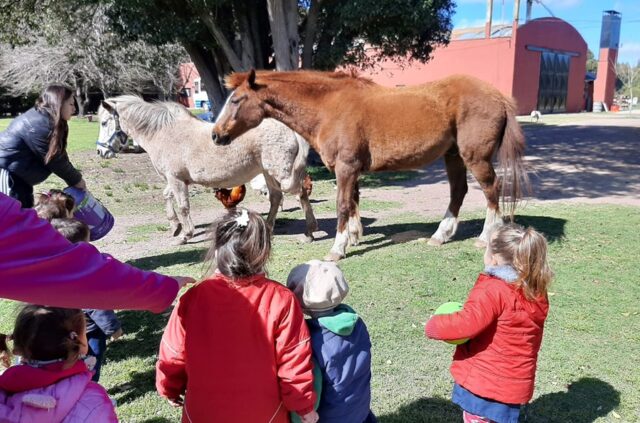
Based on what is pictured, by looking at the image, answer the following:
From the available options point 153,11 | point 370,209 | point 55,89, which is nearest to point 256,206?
point 370,209

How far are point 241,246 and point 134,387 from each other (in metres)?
2.12

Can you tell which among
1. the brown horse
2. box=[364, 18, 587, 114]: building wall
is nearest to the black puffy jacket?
the brown horse

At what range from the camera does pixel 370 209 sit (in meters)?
9.59

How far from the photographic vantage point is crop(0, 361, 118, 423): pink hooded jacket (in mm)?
1725

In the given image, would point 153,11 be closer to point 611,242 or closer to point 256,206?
point 256,206

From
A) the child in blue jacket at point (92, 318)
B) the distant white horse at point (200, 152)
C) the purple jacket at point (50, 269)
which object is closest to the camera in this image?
the purple jacket at point (50, 269)

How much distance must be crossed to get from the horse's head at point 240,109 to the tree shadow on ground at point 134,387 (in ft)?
11.2

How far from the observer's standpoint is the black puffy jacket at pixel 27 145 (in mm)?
4129

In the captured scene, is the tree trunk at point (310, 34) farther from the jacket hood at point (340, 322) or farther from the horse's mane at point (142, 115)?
the jacket hood at point (340, 322)

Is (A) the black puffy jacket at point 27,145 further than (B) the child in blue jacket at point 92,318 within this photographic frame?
Yes

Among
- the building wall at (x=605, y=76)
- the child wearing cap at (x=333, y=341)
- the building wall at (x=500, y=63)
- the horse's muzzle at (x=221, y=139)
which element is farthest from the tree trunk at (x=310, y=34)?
the building wall at (x=605, y=76)

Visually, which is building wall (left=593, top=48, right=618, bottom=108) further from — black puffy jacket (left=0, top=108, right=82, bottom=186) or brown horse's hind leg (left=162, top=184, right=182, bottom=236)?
black puffy jacket (left=0, top=108, right=82, bottom=186)

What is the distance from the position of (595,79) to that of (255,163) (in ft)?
184

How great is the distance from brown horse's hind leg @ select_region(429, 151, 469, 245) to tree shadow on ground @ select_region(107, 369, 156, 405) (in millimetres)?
4365
